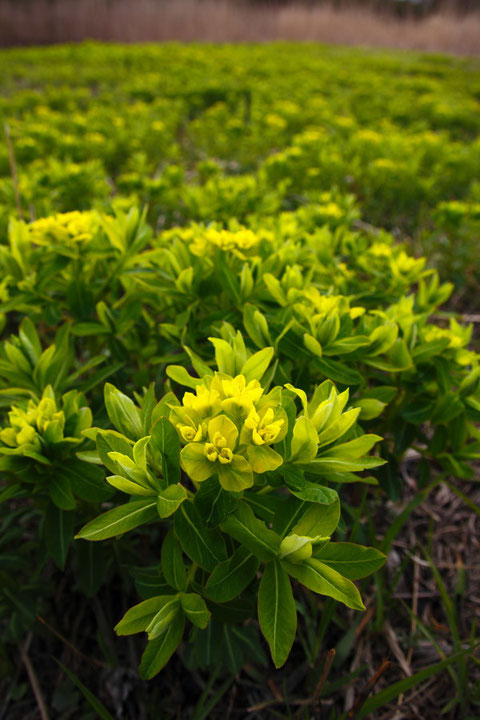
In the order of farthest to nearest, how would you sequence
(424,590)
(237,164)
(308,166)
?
(237,164)
(308,166)
(424,590)

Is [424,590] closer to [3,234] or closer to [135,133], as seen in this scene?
[3,234]

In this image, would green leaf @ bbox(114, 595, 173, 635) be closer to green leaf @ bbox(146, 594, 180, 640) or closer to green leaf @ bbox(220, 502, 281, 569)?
green leaf @ bbox(146, 594, 180, 640)

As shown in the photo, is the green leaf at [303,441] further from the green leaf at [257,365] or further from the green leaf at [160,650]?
the green leaf at [160,650]

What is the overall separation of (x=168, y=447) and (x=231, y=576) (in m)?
0.29

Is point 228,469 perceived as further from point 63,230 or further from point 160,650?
point 63,230

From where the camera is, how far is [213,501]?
86cm

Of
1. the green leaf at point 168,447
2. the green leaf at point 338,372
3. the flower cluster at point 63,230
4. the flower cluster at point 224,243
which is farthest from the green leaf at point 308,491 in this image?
the flower cluster at point 63,230

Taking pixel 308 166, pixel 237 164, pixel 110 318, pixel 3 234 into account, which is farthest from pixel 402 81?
pixel 110 318

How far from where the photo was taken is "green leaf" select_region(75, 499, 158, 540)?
0.83m

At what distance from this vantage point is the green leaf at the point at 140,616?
84cm

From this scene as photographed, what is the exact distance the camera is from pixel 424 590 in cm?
184

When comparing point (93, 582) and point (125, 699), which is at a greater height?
point (93, 582)

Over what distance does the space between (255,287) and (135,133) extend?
3862mm

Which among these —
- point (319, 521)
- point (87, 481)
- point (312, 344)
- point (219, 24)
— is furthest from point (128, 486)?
point (219, 24)
